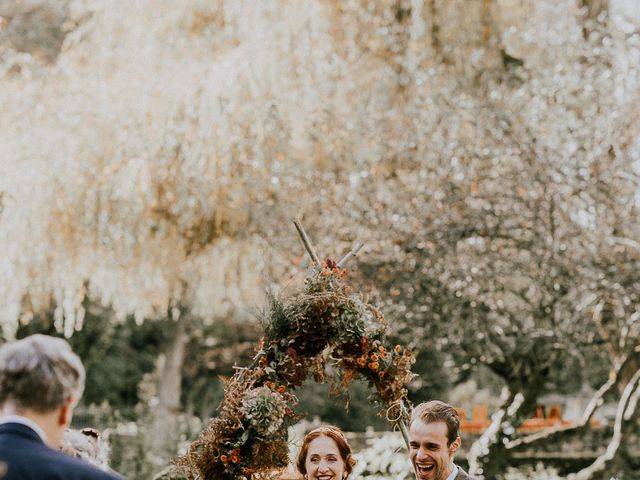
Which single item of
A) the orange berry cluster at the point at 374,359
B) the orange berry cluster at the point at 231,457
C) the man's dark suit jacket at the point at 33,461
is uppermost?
the orange berry cluster at the point at 374,359

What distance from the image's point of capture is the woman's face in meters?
4.67

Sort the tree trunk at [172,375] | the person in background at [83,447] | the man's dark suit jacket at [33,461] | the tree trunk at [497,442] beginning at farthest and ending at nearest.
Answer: the tree trunk at [172,375], the tree trunk at [497,442], the person in background at [83,447], the man's dark suit jacket at [33,461]

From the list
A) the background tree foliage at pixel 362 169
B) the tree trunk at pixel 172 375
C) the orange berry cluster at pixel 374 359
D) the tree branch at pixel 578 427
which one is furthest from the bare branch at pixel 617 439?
the tree trunk at pixel 172 375

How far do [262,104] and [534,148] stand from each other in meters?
2.82

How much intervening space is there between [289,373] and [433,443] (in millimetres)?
1071

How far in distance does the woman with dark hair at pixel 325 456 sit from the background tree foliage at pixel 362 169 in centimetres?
474

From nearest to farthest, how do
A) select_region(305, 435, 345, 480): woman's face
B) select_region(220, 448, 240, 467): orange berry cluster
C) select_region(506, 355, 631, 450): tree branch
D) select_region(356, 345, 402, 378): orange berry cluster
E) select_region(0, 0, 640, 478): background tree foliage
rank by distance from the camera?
select_region(220, 448, 240, 467): orange berry cluster < select_region(305, 435, 345, 480): woman's face < select_region(356, 345, 402, 378): orange berry cluster < select_region(0, 0, 640, 478): background tree foliage < select_region(506, 355, 631, 450): tree branch

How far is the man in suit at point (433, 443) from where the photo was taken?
3.95 metres

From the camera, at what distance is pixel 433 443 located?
13.0ft

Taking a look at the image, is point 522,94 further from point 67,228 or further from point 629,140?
point 67,228

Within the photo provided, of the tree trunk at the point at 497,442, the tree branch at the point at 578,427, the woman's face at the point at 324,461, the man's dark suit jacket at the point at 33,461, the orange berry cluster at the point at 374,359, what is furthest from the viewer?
the tree branch at the point at 578,427

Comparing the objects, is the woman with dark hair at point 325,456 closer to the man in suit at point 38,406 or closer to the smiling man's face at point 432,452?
the smiling man's face at point 432,452

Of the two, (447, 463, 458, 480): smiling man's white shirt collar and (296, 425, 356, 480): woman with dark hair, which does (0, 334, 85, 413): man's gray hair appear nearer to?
(447, 463, 458, 480): smiling man's white shirt collar

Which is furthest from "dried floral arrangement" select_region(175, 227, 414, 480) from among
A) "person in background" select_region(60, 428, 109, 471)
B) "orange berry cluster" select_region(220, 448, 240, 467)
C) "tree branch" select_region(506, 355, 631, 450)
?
"tree branch" select_region(506, 355, 631, 450)
